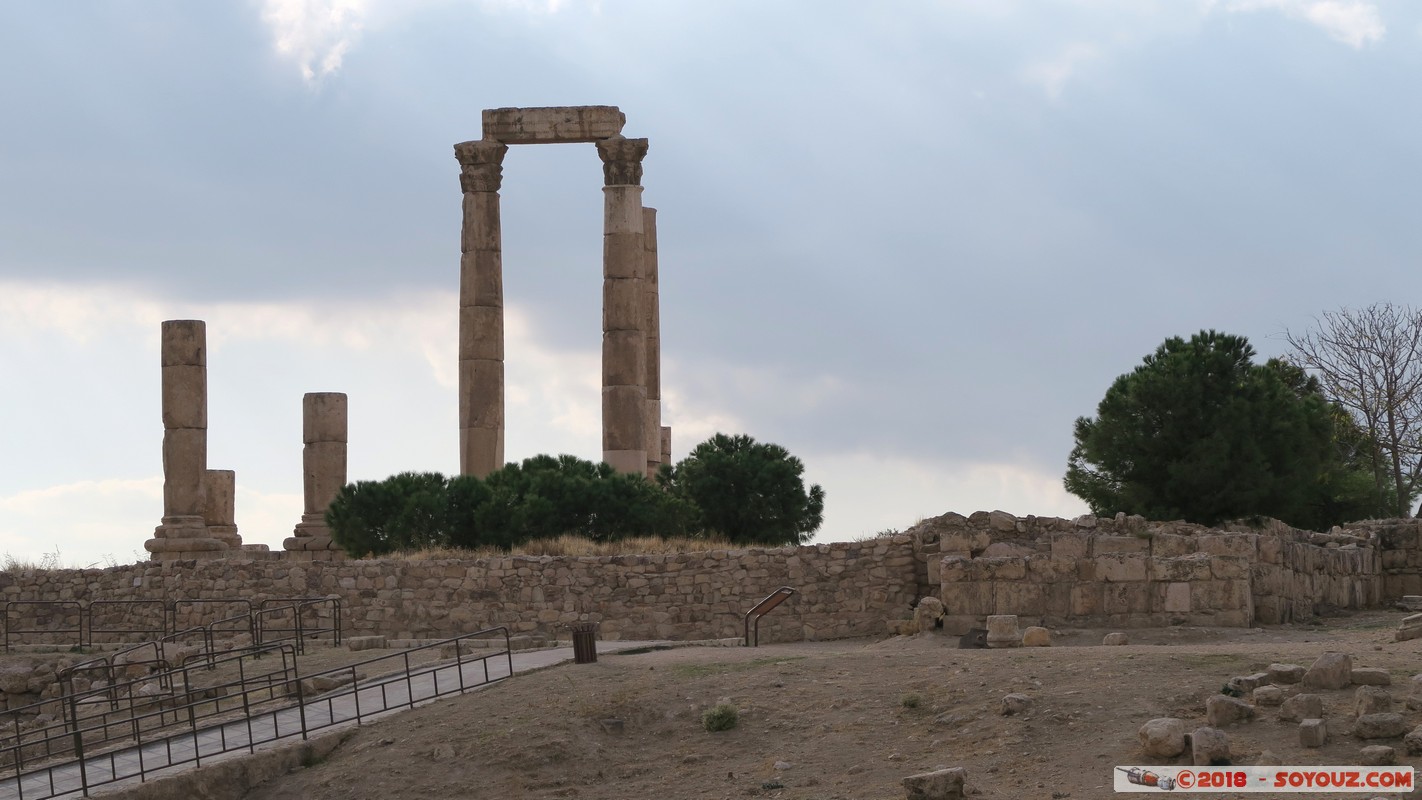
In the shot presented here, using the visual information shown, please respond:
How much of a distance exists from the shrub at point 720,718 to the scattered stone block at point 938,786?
286 cm

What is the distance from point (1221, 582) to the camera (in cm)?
2062

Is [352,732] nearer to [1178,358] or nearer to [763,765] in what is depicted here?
[763,765]

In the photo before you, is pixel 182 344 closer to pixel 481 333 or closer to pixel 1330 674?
pixel 481 333

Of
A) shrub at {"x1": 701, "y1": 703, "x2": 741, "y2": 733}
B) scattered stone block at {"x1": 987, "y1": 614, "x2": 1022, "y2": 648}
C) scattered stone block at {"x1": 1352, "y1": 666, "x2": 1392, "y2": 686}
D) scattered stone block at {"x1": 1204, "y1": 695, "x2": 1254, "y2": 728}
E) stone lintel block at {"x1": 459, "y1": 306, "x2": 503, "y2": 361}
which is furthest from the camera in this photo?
stone lintel block at {"x1": 459, "y1": 306, "x2": 503, "y2": 361}

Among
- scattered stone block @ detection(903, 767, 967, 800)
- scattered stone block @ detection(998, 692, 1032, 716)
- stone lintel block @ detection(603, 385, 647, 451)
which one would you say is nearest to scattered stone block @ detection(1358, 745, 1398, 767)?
scattered stone block @ detection(903, 767, 967, 800)

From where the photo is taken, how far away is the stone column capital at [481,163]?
116ft

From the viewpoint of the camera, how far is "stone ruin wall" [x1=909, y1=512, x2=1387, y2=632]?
67.7 ft

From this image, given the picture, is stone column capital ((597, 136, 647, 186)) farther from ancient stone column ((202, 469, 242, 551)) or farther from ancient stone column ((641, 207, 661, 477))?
ancient stone column ((202, 469, 242, 551))

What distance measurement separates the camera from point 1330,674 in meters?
14.4

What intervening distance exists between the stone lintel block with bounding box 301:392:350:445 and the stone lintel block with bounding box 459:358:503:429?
2.51 meters

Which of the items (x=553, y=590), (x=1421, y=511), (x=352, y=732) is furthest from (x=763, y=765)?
(x=1421, y=511)

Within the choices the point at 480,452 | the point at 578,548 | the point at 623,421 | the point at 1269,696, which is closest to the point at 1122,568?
the point at 1269,696

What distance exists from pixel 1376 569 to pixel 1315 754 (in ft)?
50.4

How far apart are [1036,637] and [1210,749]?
588 centimetres
